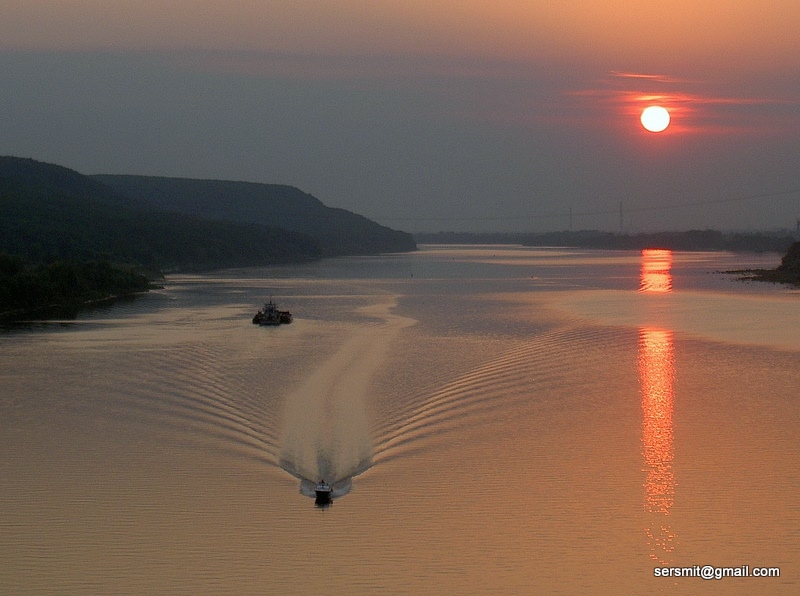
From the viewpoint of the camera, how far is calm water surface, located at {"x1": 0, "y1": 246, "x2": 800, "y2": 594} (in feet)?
41.6

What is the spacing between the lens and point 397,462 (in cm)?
1736

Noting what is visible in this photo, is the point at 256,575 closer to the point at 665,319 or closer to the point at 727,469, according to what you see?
the point at 727,469

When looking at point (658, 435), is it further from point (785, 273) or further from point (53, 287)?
point (785, 273)

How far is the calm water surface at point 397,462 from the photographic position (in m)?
12.7

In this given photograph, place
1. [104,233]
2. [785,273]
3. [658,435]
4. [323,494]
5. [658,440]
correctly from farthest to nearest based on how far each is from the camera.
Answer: [104,233], [785,273], [658,435], [658,440], [323,494]

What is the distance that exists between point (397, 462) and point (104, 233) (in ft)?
325

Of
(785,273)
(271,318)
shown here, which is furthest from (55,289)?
(785,273)

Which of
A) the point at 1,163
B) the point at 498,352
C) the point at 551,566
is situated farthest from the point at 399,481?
the point at 1,163

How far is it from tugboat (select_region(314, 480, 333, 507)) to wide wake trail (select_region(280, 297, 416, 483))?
1.09 m

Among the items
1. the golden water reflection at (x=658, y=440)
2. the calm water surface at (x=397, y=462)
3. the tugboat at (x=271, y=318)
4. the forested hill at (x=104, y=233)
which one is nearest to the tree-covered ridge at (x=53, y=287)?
the tugboat at (x=271, y=318)

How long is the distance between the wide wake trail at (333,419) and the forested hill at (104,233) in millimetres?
52295

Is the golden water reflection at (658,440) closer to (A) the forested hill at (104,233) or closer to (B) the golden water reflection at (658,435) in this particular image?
(B) the golden water reflection at (658,435)

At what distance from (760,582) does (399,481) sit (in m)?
5.96

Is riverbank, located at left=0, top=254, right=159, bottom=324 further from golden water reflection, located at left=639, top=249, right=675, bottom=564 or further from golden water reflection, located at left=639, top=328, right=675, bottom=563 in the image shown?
golden water reflection, located at left=639, top=328, right=675, bottom=563
